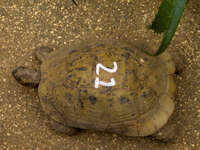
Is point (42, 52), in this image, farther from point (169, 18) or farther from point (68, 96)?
point (169, 18)

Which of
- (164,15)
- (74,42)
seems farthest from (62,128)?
(164,15)

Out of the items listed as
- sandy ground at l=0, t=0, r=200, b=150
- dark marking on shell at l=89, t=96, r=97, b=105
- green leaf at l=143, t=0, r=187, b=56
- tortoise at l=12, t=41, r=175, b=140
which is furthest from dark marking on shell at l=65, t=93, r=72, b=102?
green leaf at l=143, t=0, r=187, b=56

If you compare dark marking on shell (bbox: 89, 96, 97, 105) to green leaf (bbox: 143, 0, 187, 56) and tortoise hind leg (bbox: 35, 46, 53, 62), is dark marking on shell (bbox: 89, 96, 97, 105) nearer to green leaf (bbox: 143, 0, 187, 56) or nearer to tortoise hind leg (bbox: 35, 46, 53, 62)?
green leaf (bbox: 143, 0, 187, 56)

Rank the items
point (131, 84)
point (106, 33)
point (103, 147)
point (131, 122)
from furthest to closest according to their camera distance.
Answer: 1. point (106, 33)
2. point (103, 147)
3. point (131, 122)
4. point (131, 84)

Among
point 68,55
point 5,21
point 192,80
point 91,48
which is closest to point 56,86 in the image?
point 68,55

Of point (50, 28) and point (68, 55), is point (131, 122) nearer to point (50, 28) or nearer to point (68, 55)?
point (68, 55)

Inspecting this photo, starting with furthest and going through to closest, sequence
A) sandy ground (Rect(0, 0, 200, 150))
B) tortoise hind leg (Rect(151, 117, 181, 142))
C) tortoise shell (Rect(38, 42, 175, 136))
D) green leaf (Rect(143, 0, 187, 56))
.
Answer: sandy ground (Rect(0, 0, 200, 150)) < tortoise hind leg (Rect(151, 117, 181, 142)) < tortoise shell (Rect(38, 42, 175, 136)) < green leaf (Rect(143, 0, 187, 56))

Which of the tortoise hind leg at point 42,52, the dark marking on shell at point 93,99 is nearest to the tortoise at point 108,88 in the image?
the dark marking on shell at point 93,99
